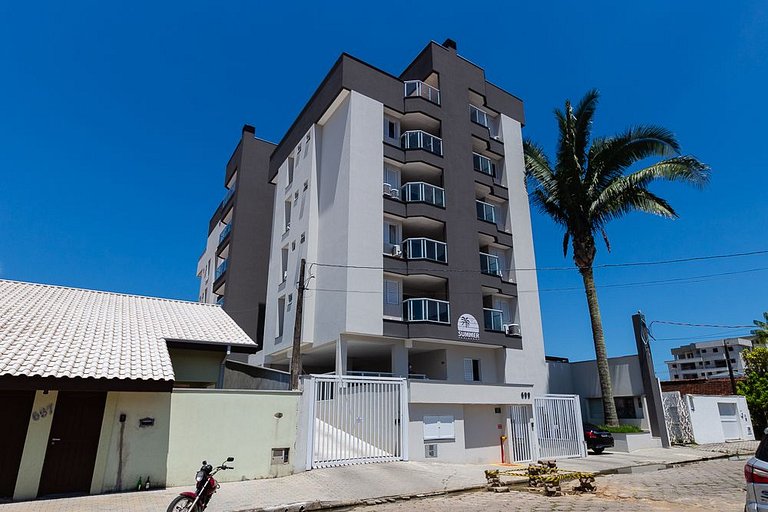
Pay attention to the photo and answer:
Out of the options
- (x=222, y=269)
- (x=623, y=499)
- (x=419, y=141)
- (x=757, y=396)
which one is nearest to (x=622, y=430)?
(x=623, y=499)

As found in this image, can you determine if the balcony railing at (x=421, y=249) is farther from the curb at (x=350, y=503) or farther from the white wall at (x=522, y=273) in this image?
the curb at (x=350, y=503)

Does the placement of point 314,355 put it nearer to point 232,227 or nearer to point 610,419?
point 232,227

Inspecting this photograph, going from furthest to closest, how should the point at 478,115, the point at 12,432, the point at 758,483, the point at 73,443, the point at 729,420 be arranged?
the point at 729,420 → the point at 478,115 → the point at 73,443 → the point at 12,432 → the point at 758,483

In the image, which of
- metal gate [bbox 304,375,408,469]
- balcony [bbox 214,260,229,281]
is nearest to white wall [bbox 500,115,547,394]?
metal gate [bbox 304,375,408,469]

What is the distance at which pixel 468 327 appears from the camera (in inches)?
941

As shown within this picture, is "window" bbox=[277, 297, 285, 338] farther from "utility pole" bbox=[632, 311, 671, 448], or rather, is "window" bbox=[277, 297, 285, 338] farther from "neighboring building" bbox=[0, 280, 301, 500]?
"utility pole" bbox=[632, 311, 671, 448]

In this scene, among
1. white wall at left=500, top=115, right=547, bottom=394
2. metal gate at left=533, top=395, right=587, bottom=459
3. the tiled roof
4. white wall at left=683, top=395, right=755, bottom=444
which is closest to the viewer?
the tiled roof

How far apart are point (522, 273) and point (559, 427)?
10.5 metres

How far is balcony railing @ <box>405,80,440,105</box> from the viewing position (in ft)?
88.8

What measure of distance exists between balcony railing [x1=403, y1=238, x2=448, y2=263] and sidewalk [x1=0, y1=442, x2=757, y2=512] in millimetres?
10424

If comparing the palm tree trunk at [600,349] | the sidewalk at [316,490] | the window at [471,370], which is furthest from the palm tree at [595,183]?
the sidewalk at [316,490]

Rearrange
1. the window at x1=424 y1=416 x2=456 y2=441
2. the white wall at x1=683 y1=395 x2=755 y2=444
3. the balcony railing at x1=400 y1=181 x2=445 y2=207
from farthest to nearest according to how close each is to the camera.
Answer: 1. the white wall at x1=683 y1=395 x2=755 y2=444
2. the balcony railing at x1=400 y1=181 x2=445 y2=207
3. the window at x1=424 y1=416 x2=456 y2=441

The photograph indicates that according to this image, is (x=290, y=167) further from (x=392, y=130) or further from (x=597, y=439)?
(x=597, y=439)

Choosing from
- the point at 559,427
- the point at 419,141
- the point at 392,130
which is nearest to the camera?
the point at 559,427
